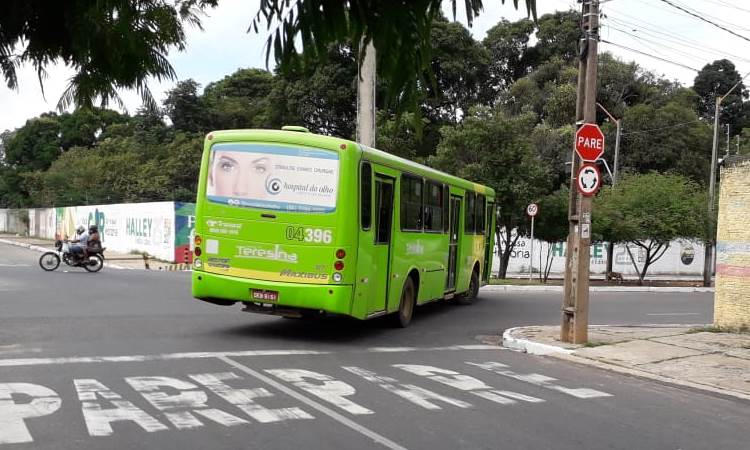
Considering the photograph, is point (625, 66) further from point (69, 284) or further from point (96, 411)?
point (96, 411)

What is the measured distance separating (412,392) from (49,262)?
18688 mm

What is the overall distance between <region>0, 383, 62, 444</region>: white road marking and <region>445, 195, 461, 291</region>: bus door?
9623mm

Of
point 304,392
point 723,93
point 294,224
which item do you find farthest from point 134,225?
point 723,93

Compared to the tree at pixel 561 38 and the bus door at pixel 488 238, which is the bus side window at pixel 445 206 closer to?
the bus door at pixel 488 238

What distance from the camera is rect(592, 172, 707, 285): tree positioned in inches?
1084

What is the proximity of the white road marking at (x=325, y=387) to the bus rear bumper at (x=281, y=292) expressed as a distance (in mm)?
2015

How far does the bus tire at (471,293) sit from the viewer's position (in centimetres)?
1767

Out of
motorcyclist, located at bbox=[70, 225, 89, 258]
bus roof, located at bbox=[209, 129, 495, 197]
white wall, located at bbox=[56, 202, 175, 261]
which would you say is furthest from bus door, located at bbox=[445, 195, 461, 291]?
white wall, located at bbox=[56, 202, 175, 261]

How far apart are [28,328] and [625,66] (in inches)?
1671

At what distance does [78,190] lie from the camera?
168 feet

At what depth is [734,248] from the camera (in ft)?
42.7

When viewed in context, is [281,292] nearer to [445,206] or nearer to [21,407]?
[21,407]

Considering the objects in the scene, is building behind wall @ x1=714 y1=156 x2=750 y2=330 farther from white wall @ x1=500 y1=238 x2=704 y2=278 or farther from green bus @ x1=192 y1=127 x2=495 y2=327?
white wall @ x1=500 y1=238 x2=704 y2=278

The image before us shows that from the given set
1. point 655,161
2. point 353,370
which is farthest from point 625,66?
point 353,370
